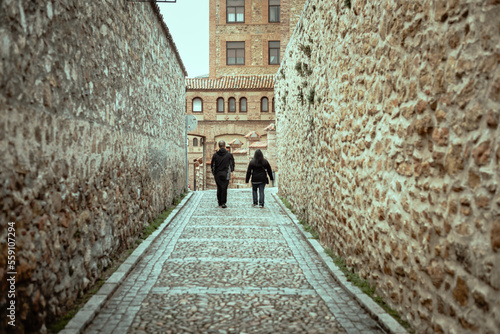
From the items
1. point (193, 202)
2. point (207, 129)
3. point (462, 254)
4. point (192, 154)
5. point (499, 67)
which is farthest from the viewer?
point (192, 154)

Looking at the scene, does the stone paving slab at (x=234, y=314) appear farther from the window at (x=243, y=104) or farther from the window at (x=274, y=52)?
the window at (x=274, y=52)

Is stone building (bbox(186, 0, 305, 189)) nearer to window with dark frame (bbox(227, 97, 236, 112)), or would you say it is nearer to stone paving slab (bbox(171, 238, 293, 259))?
window with dark frame (bbox(227, 97, 236, 112))

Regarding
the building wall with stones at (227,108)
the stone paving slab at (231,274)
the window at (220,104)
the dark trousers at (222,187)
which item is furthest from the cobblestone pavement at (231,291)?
the window at (220,104)

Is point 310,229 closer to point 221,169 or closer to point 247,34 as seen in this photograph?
point 221,169

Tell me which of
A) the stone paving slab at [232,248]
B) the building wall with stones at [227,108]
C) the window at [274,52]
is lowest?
the stone paving slab at [232,248]

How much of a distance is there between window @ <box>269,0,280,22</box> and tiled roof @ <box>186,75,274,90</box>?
5.29 meters

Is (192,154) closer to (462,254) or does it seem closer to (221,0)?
(221,0)

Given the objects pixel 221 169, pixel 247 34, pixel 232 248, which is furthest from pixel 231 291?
pixel 247 34

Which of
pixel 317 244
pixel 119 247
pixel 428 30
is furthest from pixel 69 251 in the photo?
pixel 317 244

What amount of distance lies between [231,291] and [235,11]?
35489 mm

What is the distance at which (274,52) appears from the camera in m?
37.5

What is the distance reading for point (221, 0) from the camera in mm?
37281

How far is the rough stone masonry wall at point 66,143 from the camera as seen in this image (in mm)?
3008

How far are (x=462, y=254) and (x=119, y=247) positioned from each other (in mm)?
4374
